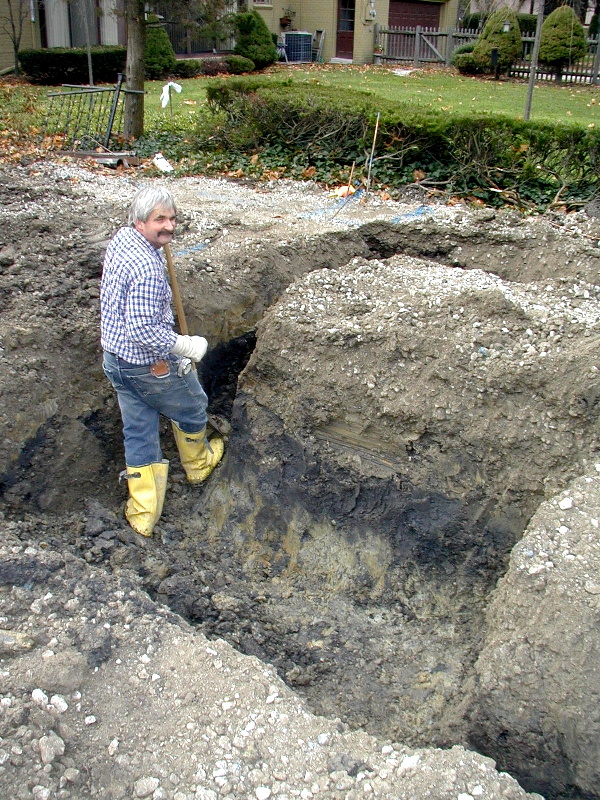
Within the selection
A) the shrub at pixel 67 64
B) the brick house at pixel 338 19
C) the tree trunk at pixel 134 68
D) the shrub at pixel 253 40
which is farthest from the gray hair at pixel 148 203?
the brick house at pixel 338 19

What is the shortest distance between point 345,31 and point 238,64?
714 cm

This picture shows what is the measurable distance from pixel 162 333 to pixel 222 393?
4.83 ft

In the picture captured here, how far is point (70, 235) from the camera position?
5891mm

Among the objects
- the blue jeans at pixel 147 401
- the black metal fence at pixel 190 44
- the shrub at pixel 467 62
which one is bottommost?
the blue jeans at pixel 147 401

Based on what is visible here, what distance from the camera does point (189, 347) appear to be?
3959mm

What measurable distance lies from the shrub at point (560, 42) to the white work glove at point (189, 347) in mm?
21229

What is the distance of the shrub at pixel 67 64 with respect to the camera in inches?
738

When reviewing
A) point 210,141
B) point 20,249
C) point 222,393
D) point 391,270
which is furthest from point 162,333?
point 210,141

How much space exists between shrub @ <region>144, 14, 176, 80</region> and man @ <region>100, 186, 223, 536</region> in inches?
740

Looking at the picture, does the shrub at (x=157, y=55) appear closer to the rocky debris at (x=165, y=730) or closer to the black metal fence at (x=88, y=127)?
the black metal fence at (x=88, y=127)

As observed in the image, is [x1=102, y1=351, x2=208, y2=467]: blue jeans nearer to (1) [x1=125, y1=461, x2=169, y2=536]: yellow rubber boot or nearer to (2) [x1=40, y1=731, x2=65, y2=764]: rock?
(1) [x1=125, y1=461, x2=169, y2=536]: yellow rubber boot

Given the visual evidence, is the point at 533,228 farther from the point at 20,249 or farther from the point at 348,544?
the point at 20,249

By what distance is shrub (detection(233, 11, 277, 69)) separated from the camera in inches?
915

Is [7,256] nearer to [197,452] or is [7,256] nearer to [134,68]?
[197,452]
